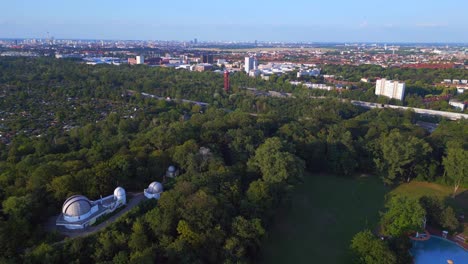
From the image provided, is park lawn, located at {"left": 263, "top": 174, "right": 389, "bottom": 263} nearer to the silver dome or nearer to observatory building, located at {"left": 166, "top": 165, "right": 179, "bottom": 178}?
observatory building, located at {"left": 166, "top": 165, "right": 179, "bottom": 178}

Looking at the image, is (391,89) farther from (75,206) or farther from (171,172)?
(75,206)

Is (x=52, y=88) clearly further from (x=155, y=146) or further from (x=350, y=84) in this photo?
(x=350, y=84)

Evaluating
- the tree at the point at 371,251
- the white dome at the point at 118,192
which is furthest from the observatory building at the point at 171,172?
the tree at the point at 371,251

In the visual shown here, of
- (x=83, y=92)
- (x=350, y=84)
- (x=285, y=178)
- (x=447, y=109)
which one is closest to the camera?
(x=285, y=178)

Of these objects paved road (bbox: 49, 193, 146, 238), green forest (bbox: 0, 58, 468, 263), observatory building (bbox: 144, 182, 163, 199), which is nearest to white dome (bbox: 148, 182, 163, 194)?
observatory building (bbox: 144, 182, 163, 199)

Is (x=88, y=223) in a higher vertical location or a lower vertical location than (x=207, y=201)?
lower

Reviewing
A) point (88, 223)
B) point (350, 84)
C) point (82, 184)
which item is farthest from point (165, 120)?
point (350, 84)

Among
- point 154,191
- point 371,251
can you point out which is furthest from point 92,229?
point 371,251
